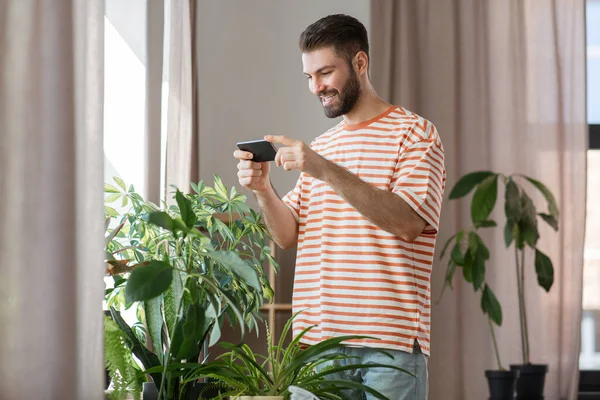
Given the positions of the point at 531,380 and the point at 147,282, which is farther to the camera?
the point at 531,380

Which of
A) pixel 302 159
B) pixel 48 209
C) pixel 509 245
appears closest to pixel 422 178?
pixel 302 159

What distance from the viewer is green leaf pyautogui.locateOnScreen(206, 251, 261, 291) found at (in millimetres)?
1247

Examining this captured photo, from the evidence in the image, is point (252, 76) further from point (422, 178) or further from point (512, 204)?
point (422, 178)

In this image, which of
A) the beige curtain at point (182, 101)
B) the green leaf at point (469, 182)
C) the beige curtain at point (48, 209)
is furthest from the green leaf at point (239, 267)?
the green leaf at point (469, 182)

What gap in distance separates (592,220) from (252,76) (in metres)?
1.71

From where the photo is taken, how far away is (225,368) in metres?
1.44

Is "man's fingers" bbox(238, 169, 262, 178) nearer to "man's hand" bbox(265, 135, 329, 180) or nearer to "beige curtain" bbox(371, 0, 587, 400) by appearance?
"man's hand" bbox(265, 135, 329, 180)

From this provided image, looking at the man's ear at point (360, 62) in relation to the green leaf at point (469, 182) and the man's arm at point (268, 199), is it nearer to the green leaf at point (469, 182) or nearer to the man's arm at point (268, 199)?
the man's arm at point (268, 199)

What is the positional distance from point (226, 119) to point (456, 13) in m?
1.15

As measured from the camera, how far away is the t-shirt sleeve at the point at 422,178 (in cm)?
167

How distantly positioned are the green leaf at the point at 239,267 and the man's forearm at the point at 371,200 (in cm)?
40

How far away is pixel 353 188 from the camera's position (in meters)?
1.61

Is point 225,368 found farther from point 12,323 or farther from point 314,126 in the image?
point 314,126

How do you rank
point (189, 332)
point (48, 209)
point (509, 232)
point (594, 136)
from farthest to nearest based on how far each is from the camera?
point (594, 136) < point (509, 232) < point (189, 332) < point (48, 209)
